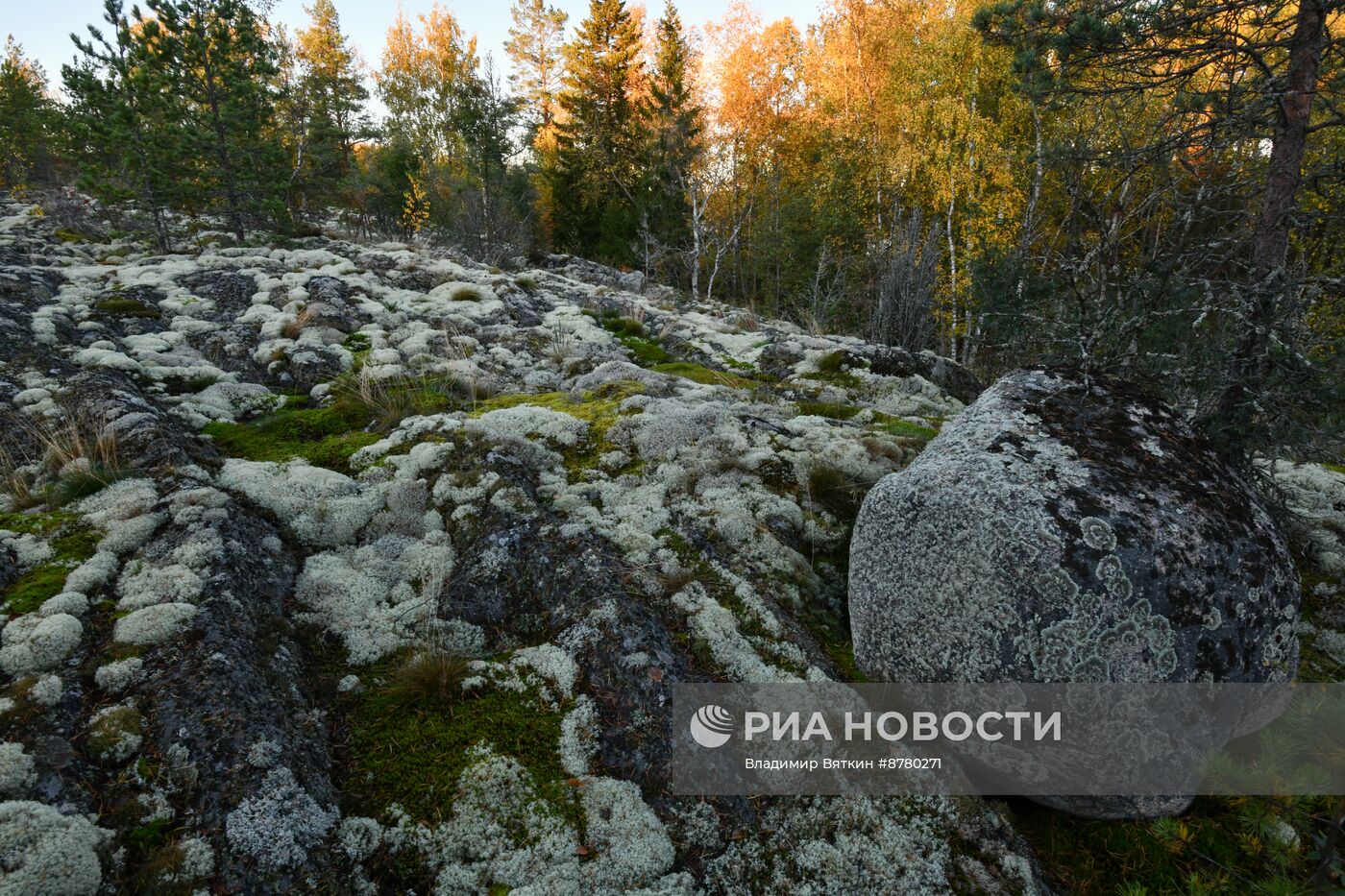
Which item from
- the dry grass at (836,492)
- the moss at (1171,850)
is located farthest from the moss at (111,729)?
the dry grass at (836,492)

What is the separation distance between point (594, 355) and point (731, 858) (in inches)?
325

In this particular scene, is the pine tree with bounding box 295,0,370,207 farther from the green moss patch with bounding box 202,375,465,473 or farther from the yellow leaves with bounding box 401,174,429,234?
the green moss patch with bounding box 202,375,465,473

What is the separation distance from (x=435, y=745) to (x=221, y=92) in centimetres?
2033

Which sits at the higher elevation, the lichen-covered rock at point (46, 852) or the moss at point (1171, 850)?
the lichen-covered rock at point (46, 852)

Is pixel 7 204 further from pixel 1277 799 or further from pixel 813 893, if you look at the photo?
pixel 1277 799

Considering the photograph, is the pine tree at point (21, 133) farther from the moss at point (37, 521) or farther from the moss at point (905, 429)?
the moss at point (905, 429)

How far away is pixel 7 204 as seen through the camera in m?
21.7

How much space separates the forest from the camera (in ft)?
15.3

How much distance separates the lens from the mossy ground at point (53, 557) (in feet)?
12.0

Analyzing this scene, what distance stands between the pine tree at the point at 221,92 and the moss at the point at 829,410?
633 inches

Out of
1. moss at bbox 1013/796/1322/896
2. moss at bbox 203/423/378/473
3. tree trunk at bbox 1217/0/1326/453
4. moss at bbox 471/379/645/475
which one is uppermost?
tree trunk at bbox 1217/0/1326/453

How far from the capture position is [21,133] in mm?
32906

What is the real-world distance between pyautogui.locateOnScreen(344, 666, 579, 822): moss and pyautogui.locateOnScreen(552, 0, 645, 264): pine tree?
87.1 ft
